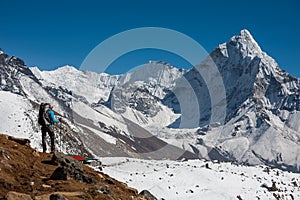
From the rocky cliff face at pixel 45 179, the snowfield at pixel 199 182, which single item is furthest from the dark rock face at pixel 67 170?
the snowfield at pixel 199 182

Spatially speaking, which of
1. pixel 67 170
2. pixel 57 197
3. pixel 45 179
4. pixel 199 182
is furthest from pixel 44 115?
pixel 199 182

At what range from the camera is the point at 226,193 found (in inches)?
1375

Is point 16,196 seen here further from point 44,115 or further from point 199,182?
point 199,182

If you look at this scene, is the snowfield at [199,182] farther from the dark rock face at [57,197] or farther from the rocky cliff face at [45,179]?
the dark rock face at [57,197]

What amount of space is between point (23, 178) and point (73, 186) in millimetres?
1579

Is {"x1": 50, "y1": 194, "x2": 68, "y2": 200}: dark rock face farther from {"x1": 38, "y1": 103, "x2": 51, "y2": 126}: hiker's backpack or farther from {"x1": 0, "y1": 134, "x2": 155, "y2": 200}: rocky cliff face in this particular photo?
{"x1": 38, "y1": 103, "x2": 51, "y2": 126}: hiker's backpack

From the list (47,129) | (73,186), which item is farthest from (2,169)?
(47,129)

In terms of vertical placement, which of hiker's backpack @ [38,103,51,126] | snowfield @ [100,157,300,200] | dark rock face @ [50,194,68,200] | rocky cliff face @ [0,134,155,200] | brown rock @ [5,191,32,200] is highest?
snowfield @ [100,157,300,200]

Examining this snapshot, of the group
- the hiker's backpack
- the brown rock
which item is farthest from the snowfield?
the brown rock

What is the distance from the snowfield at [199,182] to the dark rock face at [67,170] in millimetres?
15931

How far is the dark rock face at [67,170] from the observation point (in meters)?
14.7

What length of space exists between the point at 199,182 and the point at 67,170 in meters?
23.6

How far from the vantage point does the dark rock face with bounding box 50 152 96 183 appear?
48.1 feet

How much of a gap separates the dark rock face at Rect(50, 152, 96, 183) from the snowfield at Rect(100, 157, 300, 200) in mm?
15931
